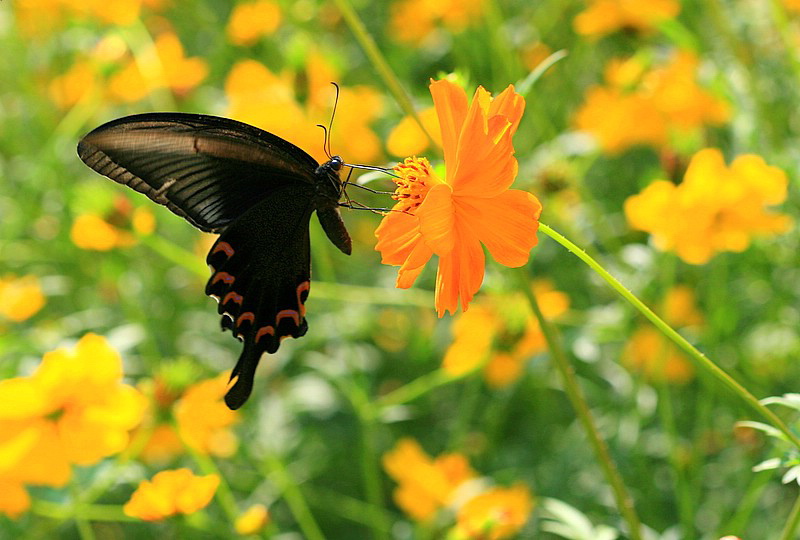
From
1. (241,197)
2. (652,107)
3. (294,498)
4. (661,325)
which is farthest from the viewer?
(652,107)

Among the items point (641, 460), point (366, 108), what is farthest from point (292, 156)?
point (366, 108)

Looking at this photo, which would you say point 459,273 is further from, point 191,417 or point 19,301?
point 19,301

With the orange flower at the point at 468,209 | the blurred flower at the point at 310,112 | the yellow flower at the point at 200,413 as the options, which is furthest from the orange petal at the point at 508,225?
the blurred flower at the point at 310,112

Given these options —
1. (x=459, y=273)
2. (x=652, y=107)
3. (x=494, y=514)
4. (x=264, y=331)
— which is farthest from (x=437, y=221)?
(x=652, y=107)

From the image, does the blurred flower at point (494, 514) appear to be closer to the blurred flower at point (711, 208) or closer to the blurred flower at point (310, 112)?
the blurred flower at point (711, 208)

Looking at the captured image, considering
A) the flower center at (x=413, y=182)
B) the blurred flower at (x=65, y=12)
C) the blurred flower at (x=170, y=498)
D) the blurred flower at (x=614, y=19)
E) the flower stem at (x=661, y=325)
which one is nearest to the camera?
the flower stem at (x=661, y=325)

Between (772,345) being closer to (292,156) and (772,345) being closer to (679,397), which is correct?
(679,397)

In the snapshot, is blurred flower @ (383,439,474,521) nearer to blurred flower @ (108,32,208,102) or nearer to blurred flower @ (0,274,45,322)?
blurred flower @ (0,274,45,322)

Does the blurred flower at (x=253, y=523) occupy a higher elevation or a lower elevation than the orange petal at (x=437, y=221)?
lower
